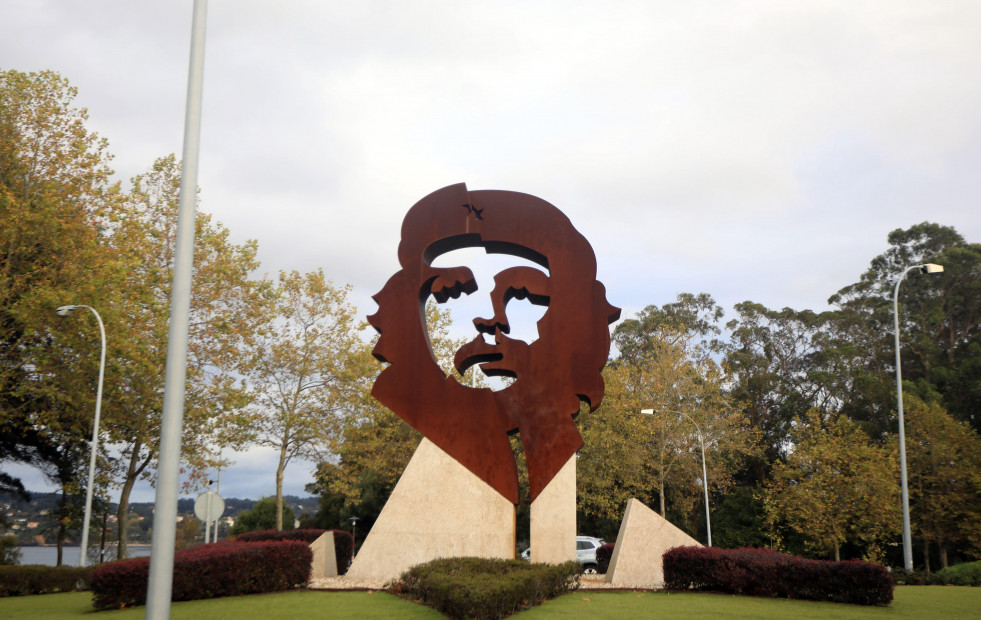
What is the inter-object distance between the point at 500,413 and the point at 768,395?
34.5m

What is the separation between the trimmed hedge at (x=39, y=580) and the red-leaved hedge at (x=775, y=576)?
1237cm

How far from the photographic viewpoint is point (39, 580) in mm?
15758

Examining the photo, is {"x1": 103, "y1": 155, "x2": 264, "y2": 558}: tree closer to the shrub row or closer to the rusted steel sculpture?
the rusted steel sculpture

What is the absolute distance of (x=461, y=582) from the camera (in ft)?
32.6

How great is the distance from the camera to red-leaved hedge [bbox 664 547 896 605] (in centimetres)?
1208

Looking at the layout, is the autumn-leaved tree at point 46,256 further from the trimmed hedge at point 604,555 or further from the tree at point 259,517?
the tree at point 259,517

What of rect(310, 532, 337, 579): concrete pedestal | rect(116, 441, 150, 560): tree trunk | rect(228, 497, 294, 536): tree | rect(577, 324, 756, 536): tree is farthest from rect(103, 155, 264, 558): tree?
rect(228, 497, 294, 536): tree

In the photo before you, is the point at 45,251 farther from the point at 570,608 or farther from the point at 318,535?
the point at 570,608

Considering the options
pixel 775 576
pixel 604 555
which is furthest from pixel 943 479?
pixel 775 576

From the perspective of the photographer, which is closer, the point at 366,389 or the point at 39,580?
the point at 39,580

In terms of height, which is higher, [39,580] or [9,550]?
[39,580]

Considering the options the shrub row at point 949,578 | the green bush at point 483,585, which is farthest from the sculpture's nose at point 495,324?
the shrub row at point 949,578

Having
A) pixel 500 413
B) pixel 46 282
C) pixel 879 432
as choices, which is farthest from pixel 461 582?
pixel 879 432

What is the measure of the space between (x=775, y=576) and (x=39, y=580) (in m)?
15.3
